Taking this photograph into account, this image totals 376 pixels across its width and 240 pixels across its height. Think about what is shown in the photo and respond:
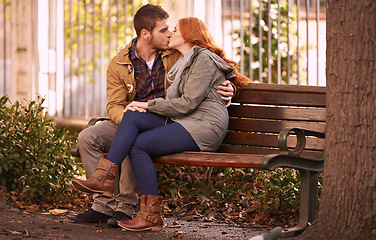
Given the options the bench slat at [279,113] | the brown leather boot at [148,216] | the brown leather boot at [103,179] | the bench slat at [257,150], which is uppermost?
the bench slat at [279,113]

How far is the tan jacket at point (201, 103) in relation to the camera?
443 cm

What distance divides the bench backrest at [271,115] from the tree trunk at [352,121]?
832mm

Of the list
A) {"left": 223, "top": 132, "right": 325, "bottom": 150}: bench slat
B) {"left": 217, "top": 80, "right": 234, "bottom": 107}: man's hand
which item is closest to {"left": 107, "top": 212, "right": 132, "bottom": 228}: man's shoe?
{"left": 223, "top": 132, "right": 325, "bottom": 150}: bench slat

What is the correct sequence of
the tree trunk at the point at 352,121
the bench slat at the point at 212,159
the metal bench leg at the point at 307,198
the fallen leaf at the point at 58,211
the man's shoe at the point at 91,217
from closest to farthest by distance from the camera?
1. the tree trunk at the point at 352,121
2. the bench slat at the point at 212,159
3. the metal bench leg at the point at 307,198
4. the man's shoe at the point at 91,217
5. the fallen leaf at the point at 58,211

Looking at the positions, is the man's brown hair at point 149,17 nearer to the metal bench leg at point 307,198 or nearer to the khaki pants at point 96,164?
the khaki pants at point 96,164

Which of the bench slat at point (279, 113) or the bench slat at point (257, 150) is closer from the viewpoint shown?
the bench slat at point (257, 150)

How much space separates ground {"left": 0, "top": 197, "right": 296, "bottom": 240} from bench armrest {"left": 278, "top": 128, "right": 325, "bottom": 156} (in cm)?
67

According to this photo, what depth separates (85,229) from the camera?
4438 mm

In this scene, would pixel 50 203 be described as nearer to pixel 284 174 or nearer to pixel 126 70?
pixel 126 70

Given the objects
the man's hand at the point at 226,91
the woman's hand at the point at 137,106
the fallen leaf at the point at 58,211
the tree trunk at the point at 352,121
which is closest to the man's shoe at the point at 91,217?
the fallen leaf at the point at 58,211

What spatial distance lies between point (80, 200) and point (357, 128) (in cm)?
272

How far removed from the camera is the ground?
13.8ft

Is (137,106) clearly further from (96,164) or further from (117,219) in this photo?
(117,219)

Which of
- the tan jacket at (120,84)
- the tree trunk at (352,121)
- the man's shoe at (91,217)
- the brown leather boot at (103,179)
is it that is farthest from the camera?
the tan jacket at (120,84)
